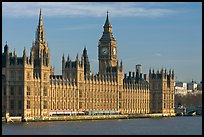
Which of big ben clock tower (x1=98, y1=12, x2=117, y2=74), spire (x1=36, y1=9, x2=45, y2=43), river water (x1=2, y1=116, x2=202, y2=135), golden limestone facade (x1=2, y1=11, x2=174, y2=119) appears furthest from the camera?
big ben clock tower (x1=98, y1=12, x2=117, y2=74)

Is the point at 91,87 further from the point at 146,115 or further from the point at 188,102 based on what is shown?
the point at 188,102

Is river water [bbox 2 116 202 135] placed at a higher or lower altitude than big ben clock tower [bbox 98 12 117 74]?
lower

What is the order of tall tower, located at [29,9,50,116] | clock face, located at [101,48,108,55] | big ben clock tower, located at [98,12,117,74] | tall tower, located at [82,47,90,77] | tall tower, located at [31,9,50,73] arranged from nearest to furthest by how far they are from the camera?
tall tower, located at [29,9,50,116]
tall tower, located at [31,9,50,73]
tall tower, located at [82,47,90,77]
big ben clock tower, located at [98,12,117,74]
clock face, located at [101,48,108,55]

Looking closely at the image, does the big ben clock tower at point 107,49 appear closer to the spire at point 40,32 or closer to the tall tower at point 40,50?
the spire at point 40,32

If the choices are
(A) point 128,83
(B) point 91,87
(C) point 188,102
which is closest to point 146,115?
(A) point 128,83

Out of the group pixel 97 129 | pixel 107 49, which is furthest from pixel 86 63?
pixel 97 129

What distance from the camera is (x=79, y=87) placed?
105812 mm

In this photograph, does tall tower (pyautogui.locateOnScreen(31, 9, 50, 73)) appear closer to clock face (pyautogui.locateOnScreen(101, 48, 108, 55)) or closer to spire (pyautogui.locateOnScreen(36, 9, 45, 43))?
spire (pyautogui.locateOnScreen(36, 9, 45, 43))

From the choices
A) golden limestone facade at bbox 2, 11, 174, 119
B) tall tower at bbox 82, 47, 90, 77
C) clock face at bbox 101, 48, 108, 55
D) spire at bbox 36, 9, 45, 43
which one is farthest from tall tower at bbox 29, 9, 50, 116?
clock face at bbox 101, 48, 108, 55

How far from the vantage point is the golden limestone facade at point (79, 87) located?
8838 centimetres

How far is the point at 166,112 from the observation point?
13338cm

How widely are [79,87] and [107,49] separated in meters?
24.1

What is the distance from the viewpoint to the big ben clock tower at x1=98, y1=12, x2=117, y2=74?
12750 cm

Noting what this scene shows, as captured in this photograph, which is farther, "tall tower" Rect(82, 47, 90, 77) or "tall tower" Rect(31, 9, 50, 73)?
"tall tower" Rect(82, 47, 90, 77)
